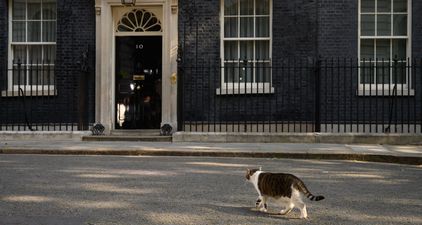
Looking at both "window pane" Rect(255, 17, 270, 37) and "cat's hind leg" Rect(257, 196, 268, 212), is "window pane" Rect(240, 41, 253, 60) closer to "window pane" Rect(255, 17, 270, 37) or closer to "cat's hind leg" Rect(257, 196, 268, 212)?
"window pane" Rect(255, 17, 270, 37)

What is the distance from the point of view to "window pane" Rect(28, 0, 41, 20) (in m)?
16.2

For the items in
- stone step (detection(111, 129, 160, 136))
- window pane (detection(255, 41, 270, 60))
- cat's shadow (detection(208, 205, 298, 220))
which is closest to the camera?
cat's shadow (detection(208, 205, 298, 220))

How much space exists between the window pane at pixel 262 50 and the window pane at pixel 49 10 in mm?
5407

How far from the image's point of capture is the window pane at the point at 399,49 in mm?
15352

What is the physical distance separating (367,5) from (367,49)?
1103 mm

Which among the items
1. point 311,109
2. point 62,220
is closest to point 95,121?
point 311,109

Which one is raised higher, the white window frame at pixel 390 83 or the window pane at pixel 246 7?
the window pane at pixel 246 7

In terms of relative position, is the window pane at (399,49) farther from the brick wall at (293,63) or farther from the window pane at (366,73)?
the window pane at (366,73)

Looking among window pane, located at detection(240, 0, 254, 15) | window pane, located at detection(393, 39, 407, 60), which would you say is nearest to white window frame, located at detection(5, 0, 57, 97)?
window pane, located at detection(240, 0, 254, 15)

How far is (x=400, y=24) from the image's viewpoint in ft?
50.4

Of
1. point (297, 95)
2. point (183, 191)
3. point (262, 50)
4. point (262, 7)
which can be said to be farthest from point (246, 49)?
point (183, 191)

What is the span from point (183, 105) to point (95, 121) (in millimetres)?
2318

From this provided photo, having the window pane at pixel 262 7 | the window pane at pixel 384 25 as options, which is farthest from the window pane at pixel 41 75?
the window pane at pixel 384 25

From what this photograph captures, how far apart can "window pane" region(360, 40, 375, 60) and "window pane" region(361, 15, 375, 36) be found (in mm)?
201
